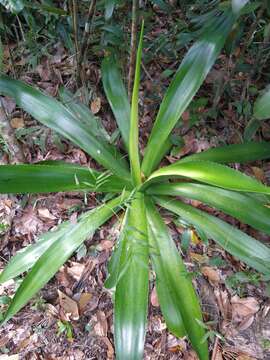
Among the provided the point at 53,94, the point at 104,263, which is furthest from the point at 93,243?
the point at 53,94

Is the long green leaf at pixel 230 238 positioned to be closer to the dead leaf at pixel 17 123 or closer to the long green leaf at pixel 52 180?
the long green leaf at pixel 52 180

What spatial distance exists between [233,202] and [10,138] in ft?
2.69

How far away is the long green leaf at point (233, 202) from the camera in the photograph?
116 centimetres

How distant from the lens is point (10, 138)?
54.1 inches

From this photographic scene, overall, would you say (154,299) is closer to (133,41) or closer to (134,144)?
(134,144)

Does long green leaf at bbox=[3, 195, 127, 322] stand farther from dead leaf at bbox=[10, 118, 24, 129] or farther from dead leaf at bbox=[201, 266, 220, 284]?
dead leaf at bbox=[10, 118, 24, 129]

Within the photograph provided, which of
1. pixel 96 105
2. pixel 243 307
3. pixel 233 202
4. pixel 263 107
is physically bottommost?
pixel 243 307

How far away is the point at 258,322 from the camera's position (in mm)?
1225

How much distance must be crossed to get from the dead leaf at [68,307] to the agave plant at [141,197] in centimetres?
15

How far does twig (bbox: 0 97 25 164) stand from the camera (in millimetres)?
1299

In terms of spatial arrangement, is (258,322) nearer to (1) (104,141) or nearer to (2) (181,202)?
(2) (181,202)

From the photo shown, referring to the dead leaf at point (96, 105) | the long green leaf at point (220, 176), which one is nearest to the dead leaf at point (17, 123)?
the dead leaf at point (96, 105)

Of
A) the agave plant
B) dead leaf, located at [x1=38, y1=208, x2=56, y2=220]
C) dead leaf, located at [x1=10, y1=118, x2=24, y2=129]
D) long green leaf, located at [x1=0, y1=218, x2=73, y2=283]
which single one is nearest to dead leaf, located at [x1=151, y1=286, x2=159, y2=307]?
the agave plant

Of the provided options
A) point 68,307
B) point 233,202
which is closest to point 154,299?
point 68,307
